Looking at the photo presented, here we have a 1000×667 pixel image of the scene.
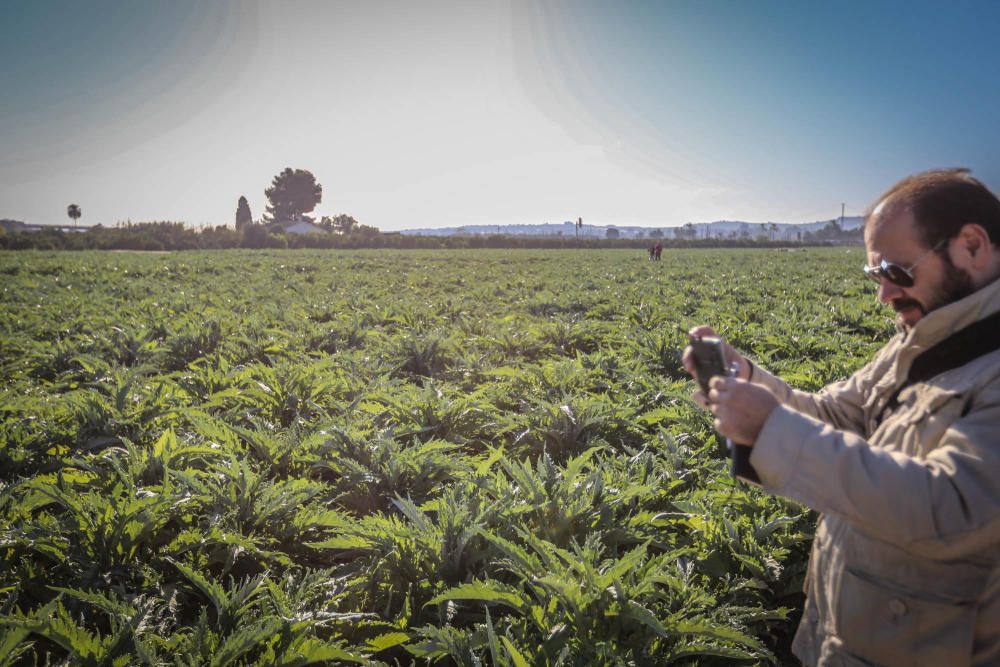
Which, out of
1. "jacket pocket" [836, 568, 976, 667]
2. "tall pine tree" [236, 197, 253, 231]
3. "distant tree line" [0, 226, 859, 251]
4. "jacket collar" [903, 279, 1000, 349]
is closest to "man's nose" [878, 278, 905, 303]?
"jacket collar" [903, 279, 1000, 349]

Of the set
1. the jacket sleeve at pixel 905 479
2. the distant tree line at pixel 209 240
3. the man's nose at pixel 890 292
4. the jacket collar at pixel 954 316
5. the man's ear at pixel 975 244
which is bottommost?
the jacket sleeve at pixel 905 479

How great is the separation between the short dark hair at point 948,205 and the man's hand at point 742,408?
77 centimetres

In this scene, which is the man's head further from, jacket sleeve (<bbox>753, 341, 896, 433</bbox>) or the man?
jacket sleeve (<bbox>753, 341, 896, 433</bbox>)

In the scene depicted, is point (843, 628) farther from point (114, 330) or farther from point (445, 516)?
point (114, 330)

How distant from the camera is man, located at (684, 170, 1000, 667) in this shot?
125 centimetres

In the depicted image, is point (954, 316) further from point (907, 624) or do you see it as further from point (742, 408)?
point (907, 624)

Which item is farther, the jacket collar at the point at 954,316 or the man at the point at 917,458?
the jacket collar at the point at 954,316

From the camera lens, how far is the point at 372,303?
12055 mm

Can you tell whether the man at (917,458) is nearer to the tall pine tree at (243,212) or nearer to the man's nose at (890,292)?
the man's nose at (890,292)

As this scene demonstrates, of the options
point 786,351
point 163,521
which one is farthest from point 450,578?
point 786,351

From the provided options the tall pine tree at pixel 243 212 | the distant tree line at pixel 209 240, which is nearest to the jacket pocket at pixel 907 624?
the distant tree line at pixel 209 240

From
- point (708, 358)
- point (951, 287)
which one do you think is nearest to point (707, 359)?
point (708, 358)

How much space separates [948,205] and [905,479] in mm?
893

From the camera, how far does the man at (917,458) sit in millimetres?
1251
